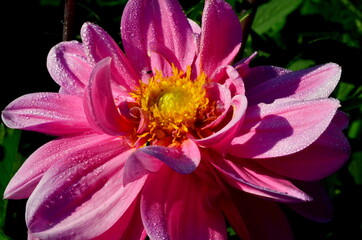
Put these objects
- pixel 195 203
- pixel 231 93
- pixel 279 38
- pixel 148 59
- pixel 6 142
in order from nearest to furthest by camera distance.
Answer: pixel 195 203, pixel 231 93, pixel 148 59, pixel 6 142, pixel 279 38

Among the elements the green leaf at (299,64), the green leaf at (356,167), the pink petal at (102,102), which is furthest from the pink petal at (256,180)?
the green leaf at (356,167)

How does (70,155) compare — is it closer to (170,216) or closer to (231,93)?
(170,216)

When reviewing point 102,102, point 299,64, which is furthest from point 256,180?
point 299,64

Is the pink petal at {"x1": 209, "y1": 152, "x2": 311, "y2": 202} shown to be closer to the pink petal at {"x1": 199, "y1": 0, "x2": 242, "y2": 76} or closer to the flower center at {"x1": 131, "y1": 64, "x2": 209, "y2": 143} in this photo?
the flower center at {"x1": 131, "y1": 64, "x2": 209, "y2": 143}

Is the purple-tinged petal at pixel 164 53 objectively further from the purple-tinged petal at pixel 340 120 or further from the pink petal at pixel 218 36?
the purple-tinged petal at pixel 340 120

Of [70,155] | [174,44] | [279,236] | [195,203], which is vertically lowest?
[279,236]

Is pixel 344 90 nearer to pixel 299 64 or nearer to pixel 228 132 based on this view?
pixel 299 64

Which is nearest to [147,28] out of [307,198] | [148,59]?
[148,59]

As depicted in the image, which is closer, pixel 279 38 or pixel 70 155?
pixel 70 155
